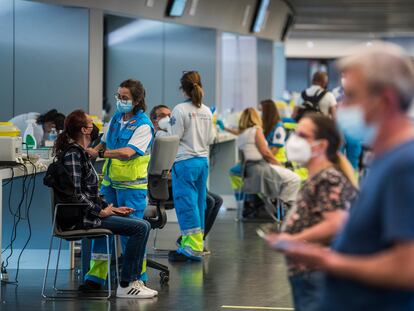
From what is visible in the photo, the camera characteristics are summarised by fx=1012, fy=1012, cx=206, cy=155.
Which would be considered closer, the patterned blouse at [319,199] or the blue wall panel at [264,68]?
the patterned blouse at [319,199]

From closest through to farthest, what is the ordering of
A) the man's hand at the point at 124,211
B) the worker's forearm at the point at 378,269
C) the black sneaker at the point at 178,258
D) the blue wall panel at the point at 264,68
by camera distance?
the worker's forearm at the point at 378,269 → the man's hand at the point at 124,211 → the black sneaker at the point at 178,258 → the blue wall panel at the point at 264,68

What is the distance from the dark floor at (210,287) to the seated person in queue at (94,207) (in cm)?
18

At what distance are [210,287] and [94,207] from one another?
119 cm

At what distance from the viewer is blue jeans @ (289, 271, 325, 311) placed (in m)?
3.43

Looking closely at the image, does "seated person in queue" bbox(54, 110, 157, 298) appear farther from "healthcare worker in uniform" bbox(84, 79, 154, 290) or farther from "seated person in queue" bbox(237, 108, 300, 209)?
"seated person in queue" bbox(237, 108, 300, 209)

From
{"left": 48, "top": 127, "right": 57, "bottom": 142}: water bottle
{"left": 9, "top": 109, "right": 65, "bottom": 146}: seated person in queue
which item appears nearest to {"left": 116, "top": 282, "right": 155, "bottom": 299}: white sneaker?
{"left": 48, "top": 127, "right": 57, "bottom": 142}: water bottle

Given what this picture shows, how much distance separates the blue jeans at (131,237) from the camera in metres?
6.21

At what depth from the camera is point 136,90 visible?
6.66 metres

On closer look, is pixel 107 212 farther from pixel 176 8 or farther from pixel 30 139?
pixel 176 8

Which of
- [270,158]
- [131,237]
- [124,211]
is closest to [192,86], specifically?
[124,211]

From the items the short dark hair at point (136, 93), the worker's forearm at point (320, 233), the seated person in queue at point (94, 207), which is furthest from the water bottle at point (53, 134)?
the worker's forearm at point (320, 233)

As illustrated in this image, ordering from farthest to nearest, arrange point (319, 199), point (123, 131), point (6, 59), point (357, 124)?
1. point (6, 59)
2. point (123, 131)
3. point (319, 199)
4. point (357, 124)

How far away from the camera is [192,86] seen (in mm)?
7988

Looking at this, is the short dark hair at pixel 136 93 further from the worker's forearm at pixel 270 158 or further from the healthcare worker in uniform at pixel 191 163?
the worker's forearm at pixel 270 158
